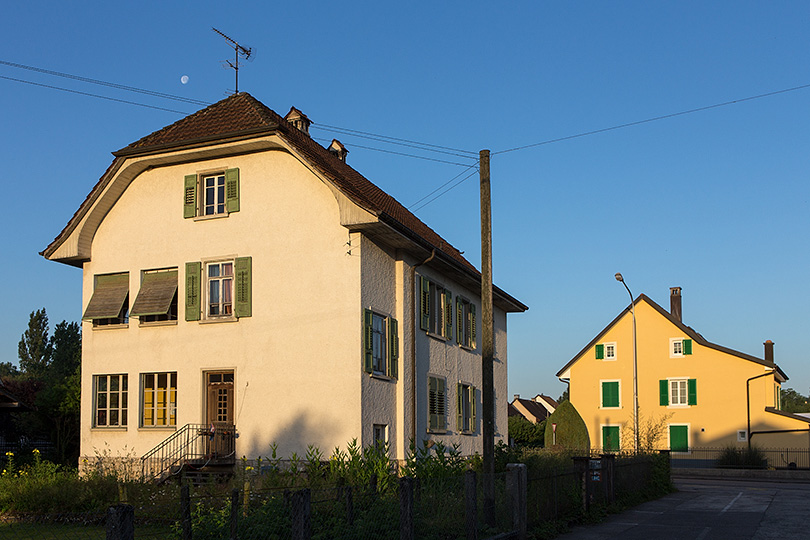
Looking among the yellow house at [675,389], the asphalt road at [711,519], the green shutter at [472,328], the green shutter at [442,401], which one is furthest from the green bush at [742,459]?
the green shutter at [442,401]

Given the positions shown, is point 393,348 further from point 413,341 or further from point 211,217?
point 211,217

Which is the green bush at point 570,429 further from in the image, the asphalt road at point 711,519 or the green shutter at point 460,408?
the green shutter at point 460,408

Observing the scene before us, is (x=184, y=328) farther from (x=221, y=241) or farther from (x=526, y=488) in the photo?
(x=526, y=488)

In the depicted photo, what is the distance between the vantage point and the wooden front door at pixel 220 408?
2103 cm

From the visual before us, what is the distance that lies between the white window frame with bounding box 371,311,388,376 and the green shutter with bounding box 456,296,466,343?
594 centimetres

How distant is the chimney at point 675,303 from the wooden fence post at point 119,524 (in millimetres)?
49455

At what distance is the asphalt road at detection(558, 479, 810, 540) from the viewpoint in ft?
50.9

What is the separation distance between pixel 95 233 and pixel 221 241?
4.20 metres

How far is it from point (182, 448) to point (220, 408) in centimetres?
141

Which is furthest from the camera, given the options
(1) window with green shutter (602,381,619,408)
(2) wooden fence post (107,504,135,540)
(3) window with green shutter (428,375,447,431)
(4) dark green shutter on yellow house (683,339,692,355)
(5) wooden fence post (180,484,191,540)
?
(1) window with green shutter (602,381,619,408)

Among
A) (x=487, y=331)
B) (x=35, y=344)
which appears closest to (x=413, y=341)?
(x=487, y=331)

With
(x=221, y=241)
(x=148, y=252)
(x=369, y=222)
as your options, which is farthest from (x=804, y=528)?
(x=148, y=252)

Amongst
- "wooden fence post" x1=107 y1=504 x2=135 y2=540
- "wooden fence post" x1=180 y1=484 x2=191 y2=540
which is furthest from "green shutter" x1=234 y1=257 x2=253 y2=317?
"wooden fence post" x1=107 y1=504 x2=135 y2=540

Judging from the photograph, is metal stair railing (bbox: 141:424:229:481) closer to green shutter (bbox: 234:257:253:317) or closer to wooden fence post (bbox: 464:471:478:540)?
green shutter (bbox: 234:257:253:317)
